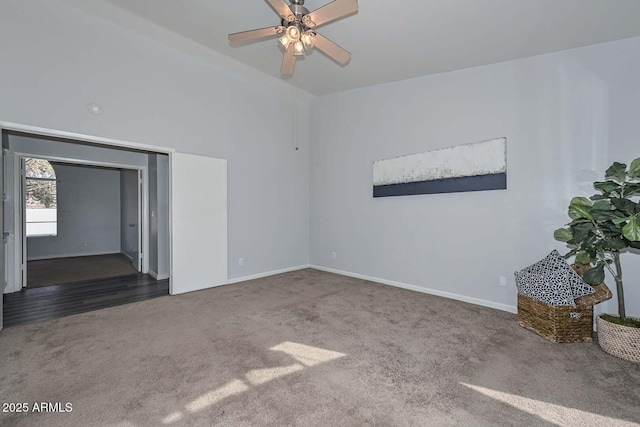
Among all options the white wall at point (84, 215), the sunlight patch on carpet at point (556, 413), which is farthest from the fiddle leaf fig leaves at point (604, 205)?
the white wall at point (84, 215)

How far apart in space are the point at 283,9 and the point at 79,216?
921cm

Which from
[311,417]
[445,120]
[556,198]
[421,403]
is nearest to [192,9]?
[445,120]

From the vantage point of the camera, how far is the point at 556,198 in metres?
3.05

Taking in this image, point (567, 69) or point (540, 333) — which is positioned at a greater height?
point (567, 69)

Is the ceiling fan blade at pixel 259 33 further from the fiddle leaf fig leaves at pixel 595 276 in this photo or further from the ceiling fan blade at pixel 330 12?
the fiddle leaf fig leaves at pixel 595 276

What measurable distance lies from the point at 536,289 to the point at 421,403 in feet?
5.90

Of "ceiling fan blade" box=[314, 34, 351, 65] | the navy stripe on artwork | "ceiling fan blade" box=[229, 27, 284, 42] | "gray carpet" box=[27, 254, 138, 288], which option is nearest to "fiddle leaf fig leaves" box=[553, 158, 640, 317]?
the navy stripe on artwork

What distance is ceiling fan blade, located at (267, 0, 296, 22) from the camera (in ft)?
7.11

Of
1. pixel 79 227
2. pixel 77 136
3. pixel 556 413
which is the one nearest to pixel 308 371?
pixel 556 413

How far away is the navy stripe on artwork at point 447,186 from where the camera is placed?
3.40 metres

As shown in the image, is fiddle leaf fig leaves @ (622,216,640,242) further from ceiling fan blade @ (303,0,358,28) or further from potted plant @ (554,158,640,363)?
ceiling fan blade @ (303,0,358,28)

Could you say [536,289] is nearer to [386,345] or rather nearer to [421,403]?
[386,345]

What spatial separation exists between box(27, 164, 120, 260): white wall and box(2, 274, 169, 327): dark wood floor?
439 cm

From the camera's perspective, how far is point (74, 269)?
19.5 ft
